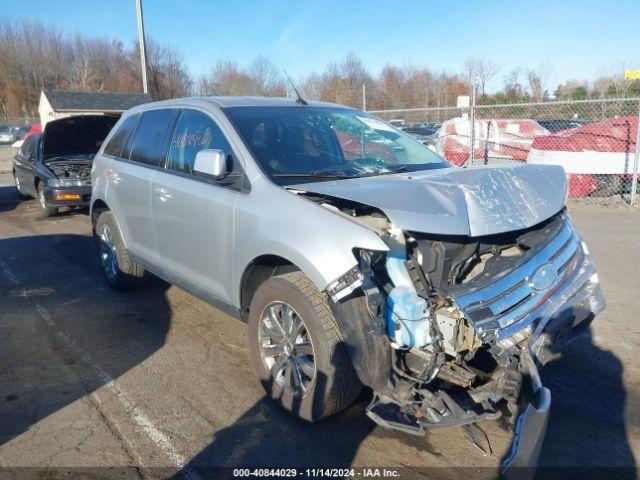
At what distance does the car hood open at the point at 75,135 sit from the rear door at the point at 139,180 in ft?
19.0

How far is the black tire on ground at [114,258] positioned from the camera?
16.9 ft

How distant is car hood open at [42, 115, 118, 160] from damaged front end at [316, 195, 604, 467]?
28.7ft

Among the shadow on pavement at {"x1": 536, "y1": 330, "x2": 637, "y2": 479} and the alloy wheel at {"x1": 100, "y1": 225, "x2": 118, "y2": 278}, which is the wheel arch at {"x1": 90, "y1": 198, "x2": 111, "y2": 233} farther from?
the shadow on pavement at {"x1": 536, "y1": 330, "x2": 637, "y2": 479}

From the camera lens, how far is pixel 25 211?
1123cm

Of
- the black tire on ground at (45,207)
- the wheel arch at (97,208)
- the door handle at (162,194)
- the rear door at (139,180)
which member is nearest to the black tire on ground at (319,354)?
the door handle at (162,194)

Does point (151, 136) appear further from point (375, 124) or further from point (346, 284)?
point (346, 284)

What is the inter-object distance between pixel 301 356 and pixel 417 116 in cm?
1651

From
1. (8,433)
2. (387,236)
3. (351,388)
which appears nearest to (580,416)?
(351,388)

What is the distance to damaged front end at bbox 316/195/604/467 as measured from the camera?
2592mm

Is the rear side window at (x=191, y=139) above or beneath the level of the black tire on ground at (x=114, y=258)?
above

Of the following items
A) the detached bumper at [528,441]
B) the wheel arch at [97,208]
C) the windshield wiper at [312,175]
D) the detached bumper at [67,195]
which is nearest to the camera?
the detached bumper at [528,441]

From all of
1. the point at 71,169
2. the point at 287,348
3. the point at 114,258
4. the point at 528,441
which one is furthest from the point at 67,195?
the point at 528,441

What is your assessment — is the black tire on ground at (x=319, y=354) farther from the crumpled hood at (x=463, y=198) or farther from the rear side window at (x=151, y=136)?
the rear side window at (x=151, y=136)

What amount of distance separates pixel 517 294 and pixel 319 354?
1.11 meters
